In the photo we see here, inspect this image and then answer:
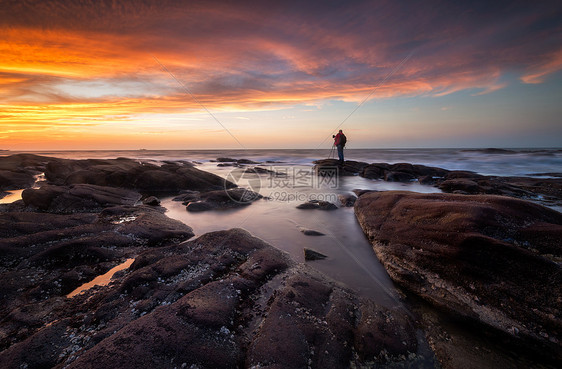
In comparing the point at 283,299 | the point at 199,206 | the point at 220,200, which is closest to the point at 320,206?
the point at 220,200

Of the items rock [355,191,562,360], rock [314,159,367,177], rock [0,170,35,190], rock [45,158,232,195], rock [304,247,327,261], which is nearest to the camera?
rock [355,191,562,360]

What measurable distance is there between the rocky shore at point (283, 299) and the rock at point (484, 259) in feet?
0.06

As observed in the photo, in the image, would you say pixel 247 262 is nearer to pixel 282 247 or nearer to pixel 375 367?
pixel 282 247

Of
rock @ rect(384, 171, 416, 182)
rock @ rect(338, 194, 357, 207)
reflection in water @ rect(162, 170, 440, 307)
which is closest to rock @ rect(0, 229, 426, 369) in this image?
reflection in water @ rect(162, 170, 440, 307)

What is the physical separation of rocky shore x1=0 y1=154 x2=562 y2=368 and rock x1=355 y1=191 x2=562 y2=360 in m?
0.02

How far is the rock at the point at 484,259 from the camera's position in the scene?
124 inches

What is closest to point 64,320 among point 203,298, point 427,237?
point 203,298

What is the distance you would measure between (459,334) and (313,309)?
2.05 meters

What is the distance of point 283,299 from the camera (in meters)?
3.47

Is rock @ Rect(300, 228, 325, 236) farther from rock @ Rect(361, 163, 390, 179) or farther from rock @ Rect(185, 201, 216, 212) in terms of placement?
rock @ Rect(361, 163, 390, 179)

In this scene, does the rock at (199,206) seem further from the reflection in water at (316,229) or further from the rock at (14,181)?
the rock at (14,181)

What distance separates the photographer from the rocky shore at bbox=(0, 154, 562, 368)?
2670 mm

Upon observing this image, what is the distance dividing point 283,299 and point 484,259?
3289 mm

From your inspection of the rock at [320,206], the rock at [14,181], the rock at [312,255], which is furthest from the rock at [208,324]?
the rock at [14,181]
